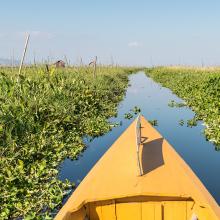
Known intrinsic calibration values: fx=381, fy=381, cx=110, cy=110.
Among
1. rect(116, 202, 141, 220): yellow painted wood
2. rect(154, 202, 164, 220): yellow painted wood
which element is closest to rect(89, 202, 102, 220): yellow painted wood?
rect(116, 202, 141, 220): yellow painted wood

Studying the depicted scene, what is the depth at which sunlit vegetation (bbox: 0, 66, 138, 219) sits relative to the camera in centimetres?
714

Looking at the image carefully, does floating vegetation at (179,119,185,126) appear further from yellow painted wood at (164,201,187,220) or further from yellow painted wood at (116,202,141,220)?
yellow painted wood at (116,202,141,220)

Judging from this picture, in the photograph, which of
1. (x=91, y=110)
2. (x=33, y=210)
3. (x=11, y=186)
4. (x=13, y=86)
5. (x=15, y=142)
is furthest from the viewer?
(x=91, y=110)

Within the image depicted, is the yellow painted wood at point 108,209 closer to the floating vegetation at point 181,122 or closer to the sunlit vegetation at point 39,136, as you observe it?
the sunlit vegetation at point 39,136

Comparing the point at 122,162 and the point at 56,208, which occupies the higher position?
the point at 122,162

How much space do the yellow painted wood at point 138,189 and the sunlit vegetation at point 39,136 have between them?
134 centimetres

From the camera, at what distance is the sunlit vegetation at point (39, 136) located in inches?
281

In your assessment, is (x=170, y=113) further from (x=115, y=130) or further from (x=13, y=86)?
(x=13, y=86)

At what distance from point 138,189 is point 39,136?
5.92 meters

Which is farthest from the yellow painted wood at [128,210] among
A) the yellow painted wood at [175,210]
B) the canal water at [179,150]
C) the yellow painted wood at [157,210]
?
the canal water at [179,150]

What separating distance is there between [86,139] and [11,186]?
5225mm

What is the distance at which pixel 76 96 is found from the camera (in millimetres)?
15984

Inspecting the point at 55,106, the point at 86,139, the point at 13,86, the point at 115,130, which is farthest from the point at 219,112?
the point at 13,86

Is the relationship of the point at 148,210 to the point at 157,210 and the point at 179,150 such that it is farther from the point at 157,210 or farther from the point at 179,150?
the point at 179,150
